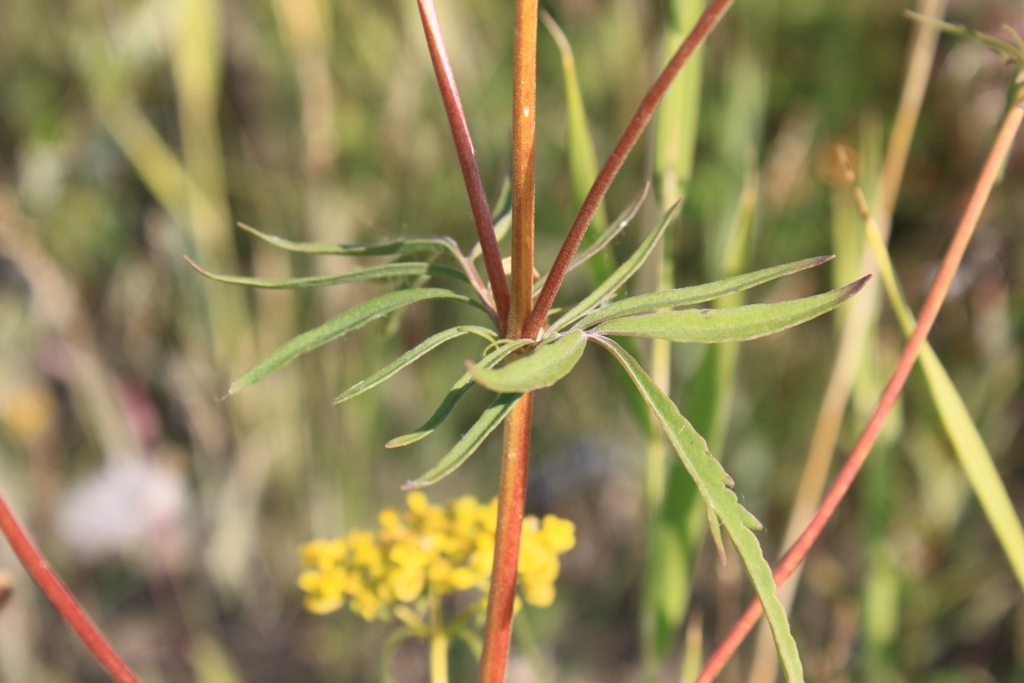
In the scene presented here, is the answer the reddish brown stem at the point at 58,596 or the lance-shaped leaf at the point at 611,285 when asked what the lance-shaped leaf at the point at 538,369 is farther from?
the reddish brown stem at the point at 58,596

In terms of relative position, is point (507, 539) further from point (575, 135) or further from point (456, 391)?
point (575, 135)

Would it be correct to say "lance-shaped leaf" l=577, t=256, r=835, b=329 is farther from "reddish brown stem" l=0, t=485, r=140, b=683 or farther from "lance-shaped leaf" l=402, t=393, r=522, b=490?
"reddish brown stem" l=0, t=485, r=140, b=683

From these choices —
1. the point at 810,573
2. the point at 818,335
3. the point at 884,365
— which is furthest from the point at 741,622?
the point at 818,335

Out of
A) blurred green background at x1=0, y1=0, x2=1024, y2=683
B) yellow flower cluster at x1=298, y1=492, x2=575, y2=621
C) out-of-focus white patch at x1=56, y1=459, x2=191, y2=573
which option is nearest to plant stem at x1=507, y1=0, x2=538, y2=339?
yellow flower cluster at x1=298, y1=492, x2=575, y2=621

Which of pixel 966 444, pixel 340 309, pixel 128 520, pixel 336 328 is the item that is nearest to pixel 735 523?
pixel 336 328

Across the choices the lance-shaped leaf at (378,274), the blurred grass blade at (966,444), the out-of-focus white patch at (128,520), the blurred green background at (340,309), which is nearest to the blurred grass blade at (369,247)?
the lance-shaped leaf at (378,274)

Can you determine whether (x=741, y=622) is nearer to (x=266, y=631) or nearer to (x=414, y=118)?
(x=414, y=118)

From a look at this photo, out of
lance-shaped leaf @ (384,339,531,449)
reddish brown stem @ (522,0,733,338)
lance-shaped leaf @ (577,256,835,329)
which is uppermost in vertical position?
reddish brown stem @ (522,0,733,338)
